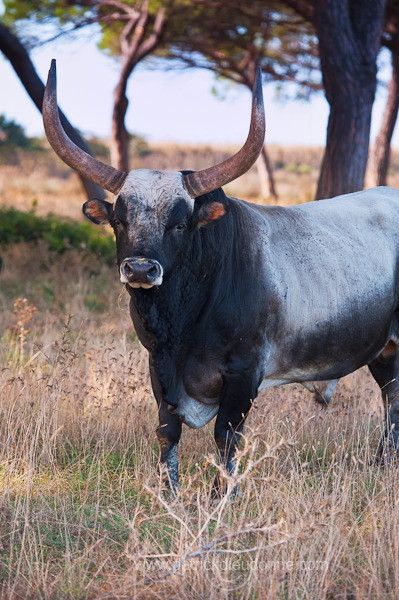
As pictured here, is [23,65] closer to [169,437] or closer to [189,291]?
[189,291]

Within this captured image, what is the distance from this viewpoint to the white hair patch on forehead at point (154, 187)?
12.8 feet

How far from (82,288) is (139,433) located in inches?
171

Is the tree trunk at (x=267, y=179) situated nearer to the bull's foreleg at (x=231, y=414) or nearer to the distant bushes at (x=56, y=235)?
the distant bushes at (x=56, y=235)

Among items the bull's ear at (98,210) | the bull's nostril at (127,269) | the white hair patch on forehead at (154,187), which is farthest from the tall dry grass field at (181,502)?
the white hair patch on forehead at (154,187)

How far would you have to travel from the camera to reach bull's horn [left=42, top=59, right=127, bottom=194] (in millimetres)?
4086

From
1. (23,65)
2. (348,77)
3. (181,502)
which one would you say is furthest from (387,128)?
(181,502)

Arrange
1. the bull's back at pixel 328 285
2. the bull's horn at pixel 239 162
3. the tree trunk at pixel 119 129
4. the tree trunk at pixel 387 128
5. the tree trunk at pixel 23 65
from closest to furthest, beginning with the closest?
the bull's horn at pixel 239 162 → the bull's back at pixel 328 285 → the tree trunk at pixel 23 65 → the tree trunk at pixel 387 128 → the tree trunk at pixel 119 129

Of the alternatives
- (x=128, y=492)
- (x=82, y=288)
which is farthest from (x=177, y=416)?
(x=82, y=288)

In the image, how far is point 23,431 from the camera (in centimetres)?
496

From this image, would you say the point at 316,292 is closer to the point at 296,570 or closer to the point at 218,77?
the point at 296,570

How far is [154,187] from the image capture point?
3.95 m

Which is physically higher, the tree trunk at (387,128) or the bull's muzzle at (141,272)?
the bull's muzzle at (141,272)

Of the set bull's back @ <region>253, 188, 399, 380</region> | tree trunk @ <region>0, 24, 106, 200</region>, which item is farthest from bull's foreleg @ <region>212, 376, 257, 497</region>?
tree trunk @ <region>0, 24, 106, 200</region>

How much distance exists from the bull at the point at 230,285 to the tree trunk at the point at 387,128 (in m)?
9.55
